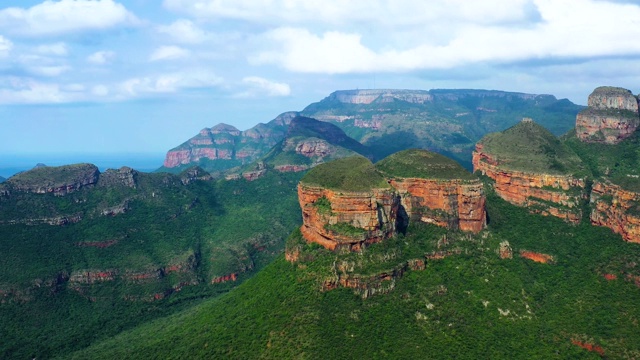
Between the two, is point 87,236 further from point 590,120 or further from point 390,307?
point 590,120

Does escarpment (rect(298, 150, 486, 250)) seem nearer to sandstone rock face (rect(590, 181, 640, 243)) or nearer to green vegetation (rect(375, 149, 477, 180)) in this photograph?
green vegetation (rect(375, 149, 477, 180))

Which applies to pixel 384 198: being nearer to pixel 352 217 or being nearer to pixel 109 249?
pixel 352 217

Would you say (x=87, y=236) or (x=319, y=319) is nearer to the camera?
(x=319, y=319)

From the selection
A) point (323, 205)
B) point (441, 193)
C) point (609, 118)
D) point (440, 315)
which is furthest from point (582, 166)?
point (323, 205)

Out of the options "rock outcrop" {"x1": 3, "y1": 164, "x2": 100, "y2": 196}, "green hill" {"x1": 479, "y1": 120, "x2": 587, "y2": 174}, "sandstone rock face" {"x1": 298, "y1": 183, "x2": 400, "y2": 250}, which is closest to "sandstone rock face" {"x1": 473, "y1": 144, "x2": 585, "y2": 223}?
"green hill" {"x1": 479, "y1": 120, "x2": 587, "y2": 174}

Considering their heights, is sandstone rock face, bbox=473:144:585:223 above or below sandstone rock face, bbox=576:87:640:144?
below

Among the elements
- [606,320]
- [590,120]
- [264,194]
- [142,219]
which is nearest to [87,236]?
[142,219]

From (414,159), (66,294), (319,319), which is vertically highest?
(414,159)
